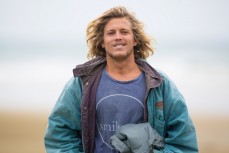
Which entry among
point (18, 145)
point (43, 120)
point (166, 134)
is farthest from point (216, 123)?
point (166, 134)

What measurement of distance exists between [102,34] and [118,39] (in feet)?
1.07

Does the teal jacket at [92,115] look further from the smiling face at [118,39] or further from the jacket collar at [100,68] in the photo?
the smiling face at [118,39]

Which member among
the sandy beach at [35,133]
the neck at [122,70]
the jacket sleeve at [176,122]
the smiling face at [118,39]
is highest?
the smiling face at [118,39]

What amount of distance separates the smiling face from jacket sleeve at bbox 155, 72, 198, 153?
43cm

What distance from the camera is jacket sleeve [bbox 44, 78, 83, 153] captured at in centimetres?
423

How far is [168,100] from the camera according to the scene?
4219 millimetres

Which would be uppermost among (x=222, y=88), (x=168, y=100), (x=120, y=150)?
(x=168, y=100)

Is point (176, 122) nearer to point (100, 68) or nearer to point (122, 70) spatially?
point (122, 70)

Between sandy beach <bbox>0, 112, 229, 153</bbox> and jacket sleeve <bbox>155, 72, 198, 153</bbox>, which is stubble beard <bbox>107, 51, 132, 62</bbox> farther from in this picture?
sandy beach <bbox>0, 112, 229, 153</bbox>

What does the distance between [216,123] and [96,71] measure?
888 centimetres

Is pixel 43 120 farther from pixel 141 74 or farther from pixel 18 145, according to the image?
pixel 141 74

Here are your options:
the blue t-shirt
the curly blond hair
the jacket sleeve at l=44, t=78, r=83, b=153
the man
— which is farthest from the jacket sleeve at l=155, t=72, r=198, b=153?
the jacket sleeve at l=44, t=78, r=83, b=153

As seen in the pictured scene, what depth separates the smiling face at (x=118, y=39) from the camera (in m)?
4.21

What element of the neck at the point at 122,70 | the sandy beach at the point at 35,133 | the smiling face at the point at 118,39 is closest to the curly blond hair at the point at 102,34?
the smiling face at the point at 118,39
